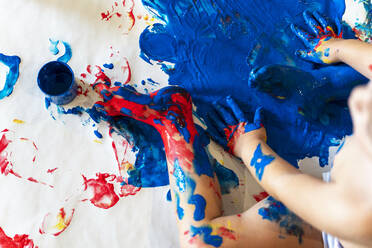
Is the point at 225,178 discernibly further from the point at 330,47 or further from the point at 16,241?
the point at 16,241

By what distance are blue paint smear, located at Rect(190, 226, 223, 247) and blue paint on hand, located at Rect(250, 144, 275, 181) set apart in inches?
7.2

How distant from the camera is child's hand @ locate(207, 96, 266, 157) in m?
0.97

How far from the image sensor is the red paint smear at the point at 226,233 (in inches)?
31.9

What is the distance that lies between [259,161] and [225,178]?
14 centimetres

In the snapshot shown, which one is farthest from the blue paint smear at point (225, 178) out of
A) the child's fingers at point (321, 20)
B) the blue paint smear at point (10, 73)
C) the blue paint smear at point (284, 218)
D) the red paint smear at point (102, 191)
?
the blue paint smear at point (10, 73)

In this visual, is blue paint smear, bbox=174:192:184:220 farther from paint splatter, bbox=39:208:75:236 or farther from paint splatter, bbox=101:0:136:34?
paint splatter, bbox=101:0:136:34

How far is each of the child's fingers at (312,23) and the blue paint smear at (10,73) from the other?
93 centimetres

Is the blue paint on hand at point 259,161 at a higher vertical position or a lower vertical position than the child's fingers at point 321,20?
lower

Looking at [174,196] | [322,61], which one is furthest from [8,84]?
[322,61]

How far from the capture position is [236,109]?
990mm

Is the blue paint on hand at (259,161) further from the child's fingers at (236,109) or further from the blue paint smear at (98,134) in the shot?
the blue paint smear at (98,134)

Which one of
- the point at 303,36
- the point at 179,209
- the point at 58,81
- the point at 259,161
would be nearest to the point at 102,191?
the point at 179,209

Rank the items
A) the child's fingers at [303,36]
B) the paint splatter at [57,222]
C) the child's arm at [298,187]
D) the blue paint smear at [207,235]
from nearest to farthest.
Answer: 1. the child's arm at [298,187]
2. the blue paint smear at [207,235]
3. the paint splatter at [57,222]
4. the child's fingers at [303,36]

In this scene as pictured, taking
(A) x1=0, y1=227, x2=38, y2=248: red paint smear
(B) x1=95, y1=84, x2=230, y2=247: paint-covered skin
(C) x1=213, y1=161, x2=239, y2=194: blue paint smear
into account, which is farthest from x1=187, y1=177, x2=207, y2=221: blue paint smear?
(A) x1=0, y1=227, x2=38, y2=248: red paint smear
